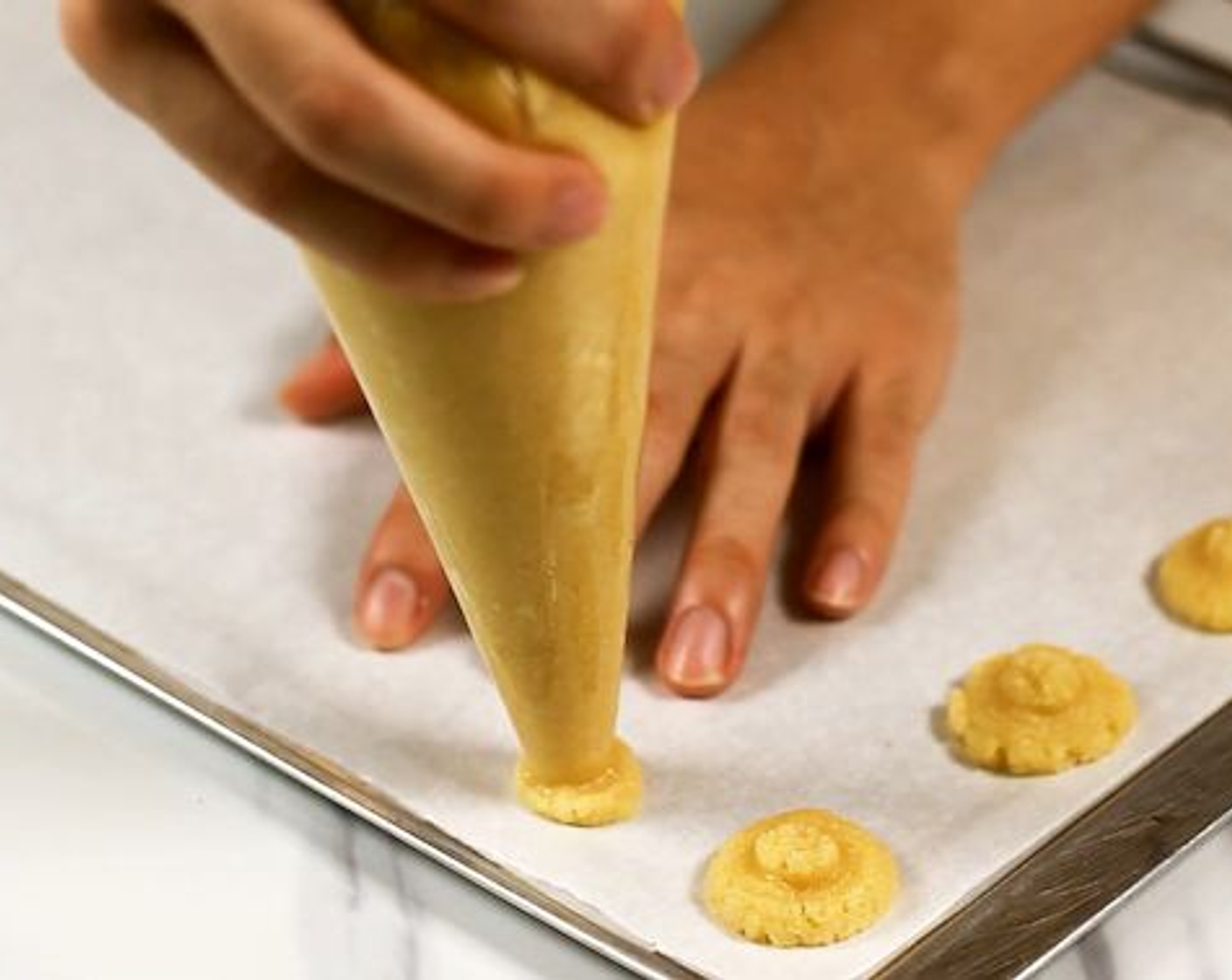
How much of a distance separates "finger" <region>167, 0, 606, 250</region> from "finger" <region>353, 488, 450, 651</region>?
0.90 ft

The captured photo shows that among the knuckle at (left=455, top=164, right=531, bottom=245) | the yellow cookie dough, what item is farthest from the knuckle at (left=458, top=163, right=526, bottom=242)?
the yellow cookie dough

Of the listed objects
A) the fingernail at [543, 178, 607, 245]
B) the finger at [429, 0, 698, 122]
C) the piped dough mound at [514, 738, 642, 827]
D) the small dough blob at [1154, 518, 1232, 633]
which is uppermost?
the finger at [429, 0, 698, 122]

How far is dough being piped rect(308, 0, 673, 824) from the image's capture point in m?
0.45

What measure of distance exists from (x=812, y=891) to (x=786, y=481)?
167 mm

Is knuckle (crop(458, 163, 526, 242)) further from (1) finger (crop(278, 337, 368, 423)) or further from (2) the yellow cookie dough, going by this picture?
(1) finger (crop(278, 337, 368, 423))

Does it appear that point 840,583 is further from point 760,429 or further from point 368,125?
point 368,125

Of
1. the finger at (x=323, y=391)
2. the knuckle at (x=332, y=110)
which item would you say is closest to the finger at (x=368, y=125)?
the knuckle at (x=332, y=110)

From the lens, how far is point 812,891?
61 centimetres

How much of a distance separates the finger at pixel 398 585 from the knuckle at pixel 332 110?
11.4 inches

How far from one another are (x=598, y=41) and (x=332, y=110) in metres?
0.05

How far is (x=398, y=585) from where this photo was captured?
2.33 ft

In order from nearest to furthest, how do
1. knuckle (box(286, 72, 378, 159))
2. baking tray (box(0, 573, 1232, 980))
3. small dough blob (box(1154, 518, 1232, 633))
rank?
knuckle (box(286, 72, 378, 159)) → baking tray (box(0, 573, 1232, 980)) → small dough blob (box(1154, 518, 1232, 633))

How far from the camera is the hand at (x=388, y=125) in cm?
43

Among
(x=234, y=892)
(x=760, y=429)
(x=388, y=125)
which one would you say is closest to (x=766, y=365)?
(x=760, y=429)
